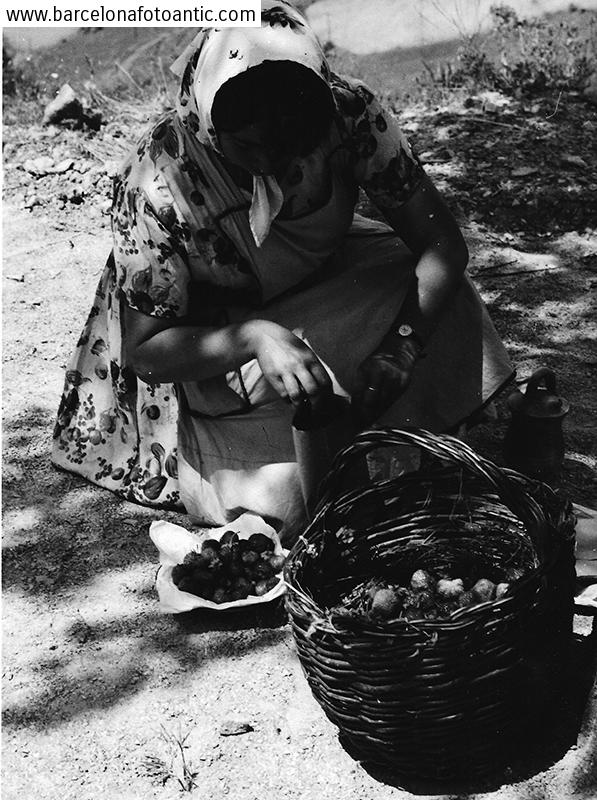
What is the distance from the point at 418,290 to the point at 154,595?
1.12 meters

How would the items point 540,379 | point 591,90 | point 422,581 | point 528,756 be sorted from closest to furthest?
point 528,756, point 422,581, point 540,379, point 591,90

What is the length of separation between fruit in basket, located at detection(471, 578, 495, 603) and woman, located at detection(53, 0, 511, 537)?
48 cm

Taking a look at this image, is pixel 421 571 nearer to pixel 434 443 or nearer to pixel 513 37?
pixel 434 443

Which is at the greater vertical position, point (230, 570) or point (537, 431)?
point (537, 431)

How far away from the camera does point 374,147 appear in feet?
9.48

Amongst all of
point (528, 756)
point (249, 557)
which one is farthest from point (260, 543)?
point (528, 756)

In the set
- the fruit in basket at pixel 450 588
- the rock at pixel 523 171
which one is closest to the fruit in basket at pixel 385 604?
the fruit in basket at pixel 450 588

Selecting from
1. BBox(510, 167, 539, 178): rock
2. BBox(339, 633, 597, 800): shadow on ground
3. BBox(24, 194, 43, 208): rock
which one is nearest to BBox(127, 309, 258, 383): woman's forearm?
BBox(339, 633, 597, 800): shadow on ground

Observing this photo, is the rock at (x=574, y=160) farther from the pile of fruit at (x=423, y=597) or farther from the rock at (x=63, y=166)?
the pile of fruit at (x=423, y=597)

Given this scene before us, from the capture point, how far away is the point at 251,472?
3016mm

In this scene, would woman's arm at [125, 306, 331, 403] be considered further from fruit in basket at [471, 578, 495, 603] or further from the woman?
fruit in basket at [471, 578, 495, 603]

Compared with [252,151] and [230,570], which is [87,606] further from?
[252,151]

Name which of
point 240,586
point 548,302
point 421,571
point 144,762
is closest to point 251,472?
point 240,586

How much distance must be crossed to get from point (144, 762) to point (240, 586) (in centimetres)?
55
